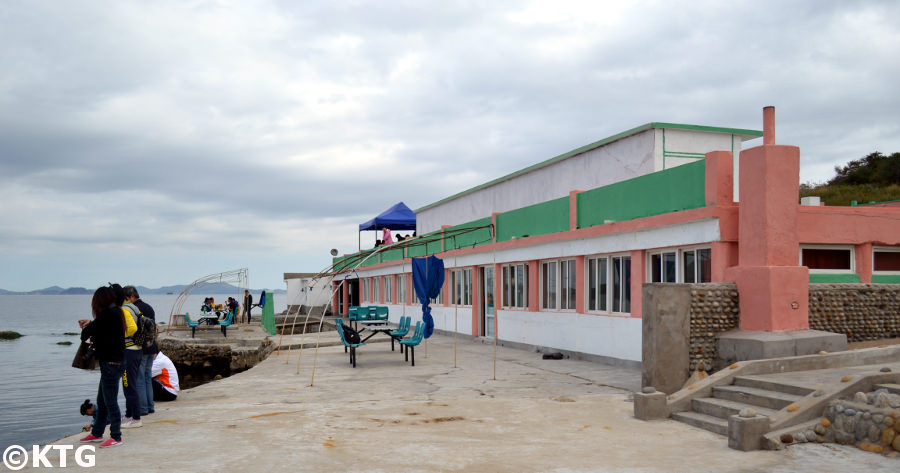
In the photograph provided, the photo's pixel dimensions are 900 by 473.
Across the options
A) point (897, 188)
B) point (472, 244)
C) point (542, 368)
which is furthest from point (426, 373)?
point (897, 188)

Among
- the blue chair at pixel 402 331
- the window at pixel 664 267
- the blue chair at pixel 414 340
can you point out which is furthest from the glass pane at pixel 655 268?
the blue chair at pixel 402 331

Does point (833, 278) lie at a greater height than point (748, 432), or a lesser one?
greater

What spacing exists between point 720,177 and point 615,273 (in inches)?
Result: 165

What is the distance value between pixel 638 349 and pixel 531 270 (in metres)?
5.51

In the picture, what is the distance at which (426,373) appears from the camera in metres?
13.9

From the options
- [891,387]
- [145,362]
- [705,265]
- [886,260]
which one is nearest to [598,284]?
[705,265]

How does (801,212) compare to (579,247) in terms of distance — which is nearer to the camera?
(801,212)

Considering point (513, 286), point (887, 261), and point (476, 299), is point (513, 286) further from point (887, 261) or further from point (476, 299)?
point (887, 261)

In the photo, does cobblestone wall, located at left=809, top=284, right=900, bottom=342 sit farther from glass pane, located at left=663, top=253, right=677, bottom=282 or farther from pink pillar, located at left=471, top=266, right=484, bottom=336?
pink pillar, located at left=471, top=266, right=484, bottom=336

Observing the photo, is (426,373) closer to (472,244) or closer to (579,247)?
(579,247)

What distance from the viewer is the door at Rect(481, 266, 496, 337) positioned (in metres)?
21.7

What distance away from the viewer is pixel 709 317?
34.9 feet

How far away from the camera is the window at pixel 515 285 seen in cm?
1953

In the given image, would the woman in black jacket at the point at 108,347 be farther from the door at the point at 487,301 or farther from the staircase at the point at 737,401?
the door at the point at 487,301
